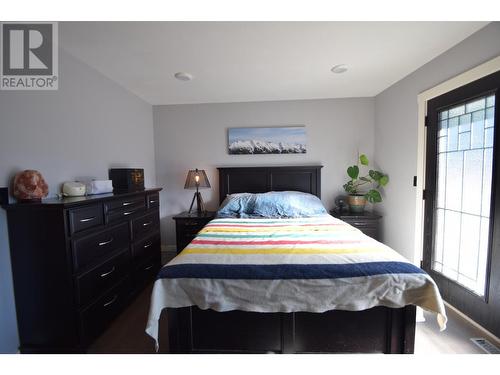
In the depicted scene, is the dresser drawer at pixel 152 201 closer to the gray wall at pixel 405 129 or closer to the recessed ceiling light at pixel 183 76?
the recessed ceiling light at pixel 183 76

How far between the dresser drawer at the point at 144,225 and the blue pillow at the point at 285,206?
118 centimetres

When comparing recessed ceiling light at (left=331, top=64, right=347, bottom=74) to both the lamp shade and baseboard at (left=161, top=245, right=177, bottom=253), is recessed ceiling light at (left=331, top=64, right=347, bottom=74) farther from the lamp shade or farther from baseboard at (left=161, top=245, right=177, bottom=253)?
baseboard at (left=161, top=245, right=177, bottom=253)

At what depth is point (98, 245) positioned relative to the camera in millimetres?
1524

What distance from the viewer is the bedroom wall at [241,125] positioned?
115 inches

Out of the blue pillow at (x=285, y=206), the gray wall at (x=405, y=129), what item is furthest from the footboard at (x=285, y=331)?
the gray wall at (x=405, y=129)

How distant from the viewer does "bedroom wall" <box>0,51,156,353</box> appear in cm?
131

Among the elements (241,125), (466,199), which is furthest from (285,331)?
(241,125)

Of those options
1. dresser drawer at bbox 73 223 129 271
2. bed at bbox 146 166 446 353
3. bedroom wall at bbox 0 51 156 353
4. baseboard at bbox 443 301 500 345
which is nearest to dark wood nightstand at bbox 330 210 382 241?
baseboard at bbox 443 301 500 345

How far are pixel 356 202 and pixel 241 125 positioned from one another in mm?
1982

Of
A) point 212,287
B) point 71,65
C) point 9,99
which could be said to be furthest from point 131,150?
point 212,287

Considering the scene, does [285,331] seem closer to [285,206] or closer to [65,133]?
[285,206]
